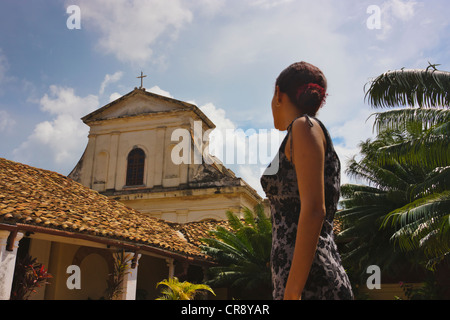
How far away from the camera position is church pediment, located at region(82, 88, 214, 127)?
72.0 feet

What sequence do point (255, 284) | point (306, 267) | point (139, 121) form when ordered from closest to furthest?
1. point (306, 267)
2. point (255, 284)
3. point (139, 121)

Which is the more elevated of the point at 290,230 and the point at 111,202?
the point at 111,202

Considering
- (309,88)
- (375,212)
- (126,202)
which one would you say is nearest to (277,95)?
(309,88)

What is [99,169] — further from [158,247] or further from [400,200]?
[400,200]

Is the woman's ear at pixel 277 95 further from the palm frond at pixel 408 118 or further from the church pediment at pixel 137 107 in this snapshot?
the church pediment at pixel 137 107

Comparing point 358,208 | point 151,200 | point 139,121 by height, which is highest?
point 139,121

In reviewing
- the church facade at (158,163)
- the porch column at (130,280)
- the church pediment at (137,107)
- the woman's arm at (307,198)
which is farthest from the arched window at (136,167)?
the woman's arm at (307,198)

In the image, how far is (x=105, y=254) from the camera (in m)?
14.2

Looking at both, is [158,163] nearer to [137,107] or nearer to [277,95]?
[137,107]

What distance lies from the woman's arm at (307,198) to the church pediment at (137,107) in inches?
785

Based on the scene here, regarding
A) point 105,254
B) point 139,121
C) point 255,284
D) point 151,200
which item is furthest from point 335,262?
point 139,121

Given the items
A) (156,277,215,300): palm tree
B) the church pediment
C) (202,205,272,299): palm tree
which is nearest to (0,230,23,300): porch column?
(156,277,215,300): palm tree

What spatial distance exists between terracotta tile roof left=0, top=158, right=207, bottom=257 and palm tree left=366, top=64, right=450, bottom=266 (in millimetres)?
6015

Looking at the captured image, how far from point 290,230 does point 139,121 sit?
21360 millimetres
